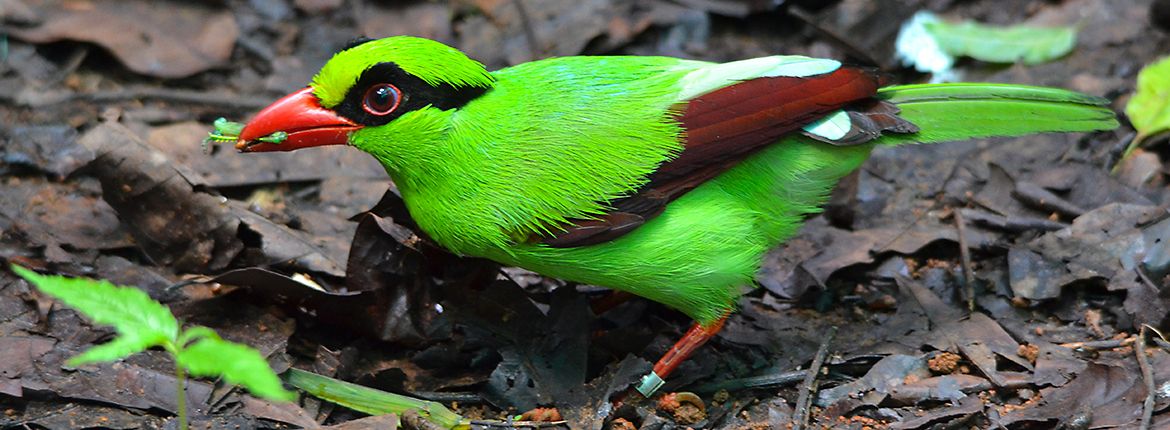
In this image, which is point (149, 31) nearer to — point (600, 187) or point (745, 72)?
point (600, 187)

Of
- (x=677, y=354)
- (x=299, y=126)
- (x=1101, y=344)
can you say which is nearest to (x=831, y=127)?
(x=677, y=354)

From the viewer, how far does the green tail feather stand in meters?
4.88

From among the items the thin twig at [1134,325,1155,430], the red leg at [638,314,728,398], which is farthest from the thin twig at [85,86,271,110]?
the thin twig at [1134,325,1155,430]

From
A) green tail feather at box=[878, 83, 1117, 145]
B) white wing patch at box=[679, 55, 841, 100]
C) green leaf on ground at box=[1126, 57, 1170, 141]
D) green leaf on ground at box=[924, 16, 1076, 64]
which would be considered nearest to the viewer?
white wing patch at box=[679, 55, 841, 100]

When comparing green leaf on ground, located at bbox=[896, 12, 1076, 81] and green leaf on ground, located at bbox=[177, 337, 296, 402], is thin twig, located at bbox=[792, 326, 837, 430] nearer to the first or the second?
green leaf on ground, located at bbox=[177, 337, 296, 402]

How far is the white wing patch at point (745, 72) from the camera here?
15.1 feet

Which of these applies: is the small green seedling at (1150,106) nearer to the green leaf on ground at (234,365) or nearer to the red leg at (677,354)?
the red leg at (677,354)

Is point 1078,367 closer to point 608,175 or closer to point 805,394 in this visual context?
point 805,394

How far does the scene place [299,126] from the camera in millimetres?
4422

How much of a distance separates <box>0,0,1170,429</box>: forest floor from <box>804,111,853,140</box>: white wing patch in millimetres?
878

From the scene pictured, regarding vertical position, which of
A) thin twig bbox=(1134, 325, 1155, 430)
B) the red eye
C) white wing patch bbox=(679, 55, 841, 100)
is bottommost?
thin twig bbox=(1134, 325, 1155, 430)

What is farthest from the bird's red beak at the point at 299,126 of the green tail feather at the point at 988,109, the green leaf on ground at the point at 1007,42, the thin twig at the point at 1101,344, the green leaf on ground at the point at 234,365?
the green leaf on ground at the point at 1007,42

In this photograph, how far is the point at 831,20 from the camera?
7.33 metres

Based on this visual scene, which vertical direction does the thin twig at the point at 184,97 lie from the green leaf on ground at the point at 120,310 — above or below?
above
